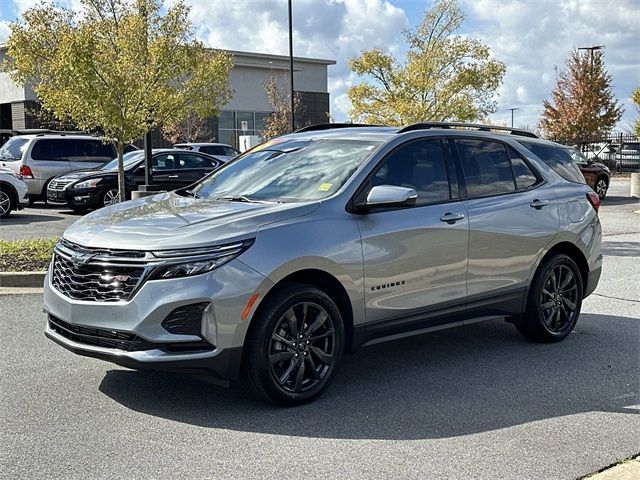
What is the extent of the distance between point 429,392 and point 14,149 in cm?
1862

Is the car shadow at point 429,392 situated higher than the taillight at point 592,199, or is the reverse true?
Answer: the taillight at point 592,199

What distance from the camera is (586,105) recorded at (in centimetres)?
4591

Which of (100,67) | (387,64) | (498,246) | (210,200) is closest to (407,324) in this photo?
(498,246)

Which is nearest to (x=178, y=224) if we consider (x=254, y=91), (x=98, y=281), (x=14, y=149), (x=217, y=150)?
(x=98, y=281)

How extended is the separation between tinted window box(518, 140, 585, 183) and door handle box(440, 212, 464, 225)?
1.44 metres

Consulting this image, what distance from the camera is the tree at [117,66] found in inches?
488

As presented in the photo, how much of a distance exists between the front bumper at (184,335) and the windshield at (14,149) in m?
17.9

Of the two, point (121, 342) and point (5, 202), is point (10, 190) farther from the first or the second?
point (121, 342)

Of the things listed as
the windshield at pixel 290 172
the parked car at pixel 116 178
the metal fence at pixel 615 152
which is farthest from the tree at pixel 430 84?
the metal fence at pixel 615 152

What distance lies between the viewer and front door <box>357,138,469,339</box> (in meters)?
5.85

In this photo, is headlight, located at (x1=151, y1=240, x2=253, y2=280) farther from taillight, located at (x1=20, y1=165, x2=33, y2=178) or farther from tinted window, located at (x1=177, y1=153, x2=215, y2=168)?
taillight, located at (x1=20, y1=165, x2=33, y2=178)

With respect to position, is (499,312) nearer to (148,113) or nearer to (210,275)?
(210,275)

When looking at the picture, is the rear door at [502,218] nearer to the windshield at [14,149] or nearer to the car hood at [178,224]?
the car hood at [178,224]

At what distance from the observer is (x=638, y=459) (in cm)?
464
